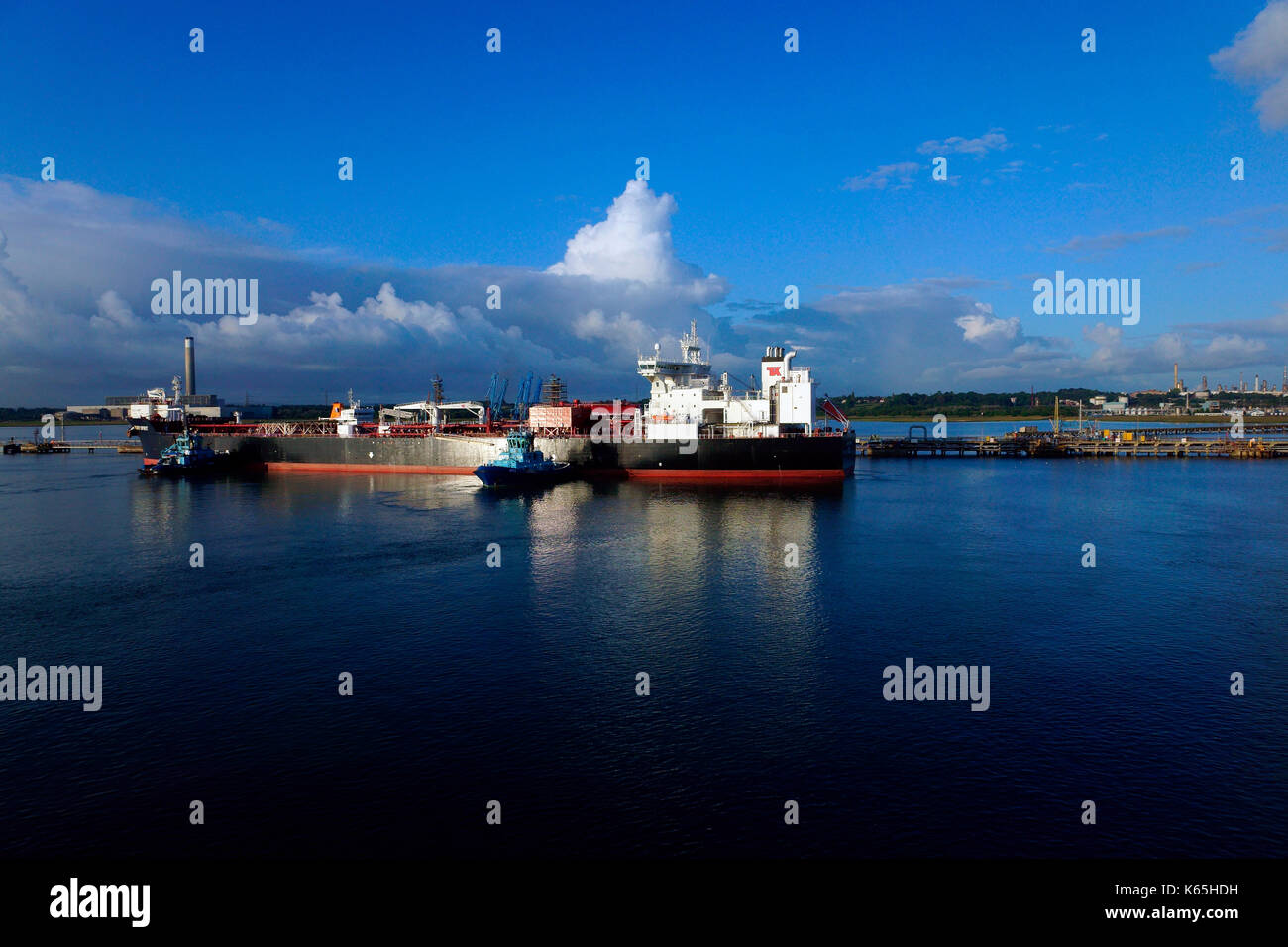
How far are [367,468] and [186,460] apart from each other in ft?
65.9

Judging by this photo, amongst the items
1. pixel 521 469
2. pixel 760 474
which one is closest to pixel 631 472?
pixel 521 469

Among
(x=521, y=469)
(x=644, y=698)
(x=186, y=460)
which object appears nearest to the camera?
(x=644, y=698)

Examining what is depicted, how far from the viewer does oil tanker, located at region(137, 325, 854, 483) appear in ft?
226

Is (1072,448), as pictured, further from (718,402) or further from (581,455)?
(581,455)

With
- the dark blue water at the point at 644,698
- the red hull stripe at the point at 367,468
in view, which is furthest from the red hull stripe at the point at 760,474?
the red hull stripe at the point at 367,468

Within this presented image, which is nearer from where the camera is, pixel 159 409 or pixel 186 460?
pixel 186 460

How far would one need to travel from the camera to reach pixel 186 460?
81000 mm

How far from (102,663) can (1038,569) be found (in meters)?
39.0

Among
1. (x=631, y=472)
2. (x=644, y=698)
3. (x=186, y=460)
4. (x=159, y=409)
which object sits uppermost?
(x=159, y=409)

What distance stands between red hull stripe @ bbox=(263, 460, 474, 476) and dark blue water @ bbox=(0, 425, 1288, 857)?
3753 cm

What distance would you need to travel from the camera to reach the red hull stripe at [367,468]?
8200 centimetres

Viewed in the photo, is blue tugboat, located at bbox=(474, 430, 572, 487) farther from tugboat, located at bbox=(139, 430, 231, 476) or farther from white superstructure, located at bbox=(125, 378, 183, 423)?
white superstructure, located at bbox=(125, 378, 183, 423)

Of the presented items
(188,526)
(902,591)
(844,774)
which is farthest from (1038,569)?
(188,526)
